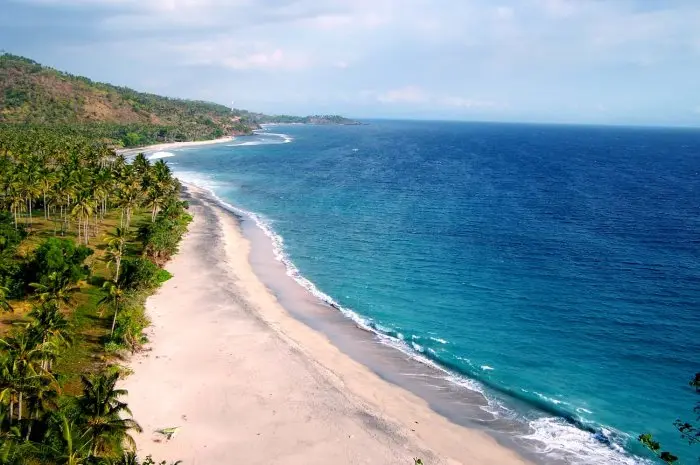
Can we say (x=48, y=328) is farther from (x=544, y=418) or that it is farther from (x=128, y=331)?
(x=544, y=418)

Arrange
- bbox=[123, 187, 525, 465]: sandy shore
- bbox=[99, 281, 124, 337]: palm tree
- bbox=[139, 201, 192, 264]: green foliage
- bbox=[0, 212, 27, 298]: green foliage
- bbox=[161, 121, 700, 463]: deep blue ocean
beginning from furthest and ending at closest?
bbox=[139, 201, 192, 264]: green foliage, bbox=[0, 212, 27, 298]: green foliage, bbox=[99, 281, 124, 337]: palm tree, bbox=[161, 121, 700, 463]: deep blue ocean, bbox=[123, 187, 525, 465]: sandy shore

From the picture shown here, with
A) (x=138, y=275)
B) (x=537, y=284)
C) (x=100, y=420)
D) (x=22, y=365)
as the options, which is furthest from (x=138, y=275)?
(x=537, y=284)

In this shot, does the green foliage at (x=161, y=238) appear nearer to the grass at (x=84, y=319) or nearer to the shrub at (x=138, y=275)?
the grass at (x=84, y=319)

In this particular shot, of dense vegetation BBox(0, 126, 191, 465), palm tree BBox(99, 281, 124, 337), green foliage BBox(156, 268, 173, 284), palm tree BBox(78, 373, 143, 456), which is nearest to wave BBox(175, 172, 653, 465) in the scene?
green foliage BBox(156, 268, 173, 284)

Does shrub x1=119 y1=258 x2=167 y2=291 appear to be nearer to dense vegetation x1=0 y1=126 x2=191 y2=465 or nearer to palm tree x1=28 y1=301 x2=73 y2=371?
dense vegetation x1=0 y1=126 x2=191 y2=465

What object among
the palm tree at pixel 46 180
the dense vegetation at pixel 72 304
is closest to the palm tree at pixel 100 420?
the dense vegetation at pixel 72 304

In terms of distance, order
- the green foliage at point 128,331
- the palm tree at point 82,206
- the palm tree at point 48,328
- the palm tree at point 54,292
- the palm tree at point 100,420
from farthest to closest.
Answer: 1. the palm tree at point 82,206
2. the green foliage at point 128,331
3. the palm tree at point 54,292
4. the palm tree at point 48,328
5. the palm tree at point 100,420

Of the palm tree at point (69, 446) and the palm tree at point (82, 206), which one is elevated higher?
the palm tree at point (82, 206)
